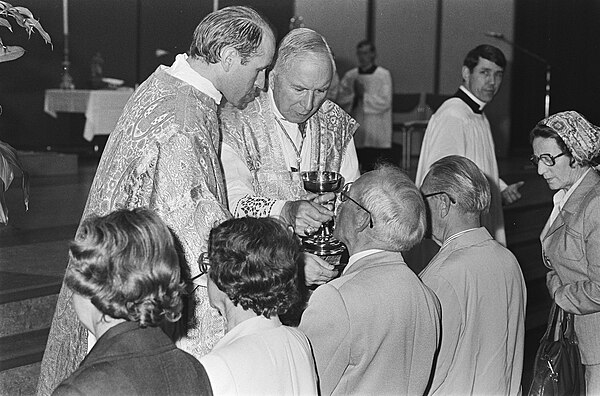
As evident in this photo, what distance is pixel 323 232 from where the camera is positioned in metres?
2.96

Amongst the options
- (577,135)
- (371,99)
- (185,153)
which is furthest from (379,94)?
(185,153)

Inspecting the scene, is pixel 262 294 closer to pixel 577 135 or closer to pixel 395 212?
pixel 395 212

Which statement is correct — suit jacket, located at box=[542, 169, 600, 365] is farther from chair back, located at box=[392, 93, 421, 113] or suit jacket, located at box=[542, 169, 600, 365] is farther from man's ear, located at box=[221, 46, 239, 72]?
chair back, located at box=[392, 93, 421, 113]

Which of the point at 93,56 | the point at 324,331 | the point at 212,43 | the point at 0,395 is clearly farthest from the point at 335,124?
the point at 93,56

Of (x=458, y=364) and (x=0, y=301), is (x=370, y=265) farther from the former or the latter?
(x=0, y=301)

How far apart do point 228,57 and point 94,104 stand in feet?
26.9

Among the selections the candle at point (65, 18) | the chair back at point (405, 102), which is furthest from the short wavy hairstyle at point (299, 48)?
the chair back at point (405, 102)

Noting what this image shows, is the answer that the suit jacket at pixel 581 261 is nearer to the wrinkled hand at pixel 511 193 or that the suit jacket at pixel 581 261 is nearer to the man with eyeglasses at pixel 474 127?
the wrinkled hand at pixel 511 193

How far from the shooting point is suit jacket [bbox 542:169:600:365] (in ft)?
10.6

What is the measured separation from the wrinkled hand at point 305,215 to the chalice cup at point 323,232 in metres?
0.06

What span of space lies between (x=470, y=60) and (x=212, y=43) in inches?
126

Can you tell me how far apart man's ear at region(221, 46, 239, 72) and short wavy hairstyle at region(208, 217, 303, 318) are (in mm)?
727

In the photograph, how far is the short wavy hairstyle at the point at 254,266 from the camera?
1.98 meters

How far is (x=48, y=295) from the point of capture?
14.4 feet
